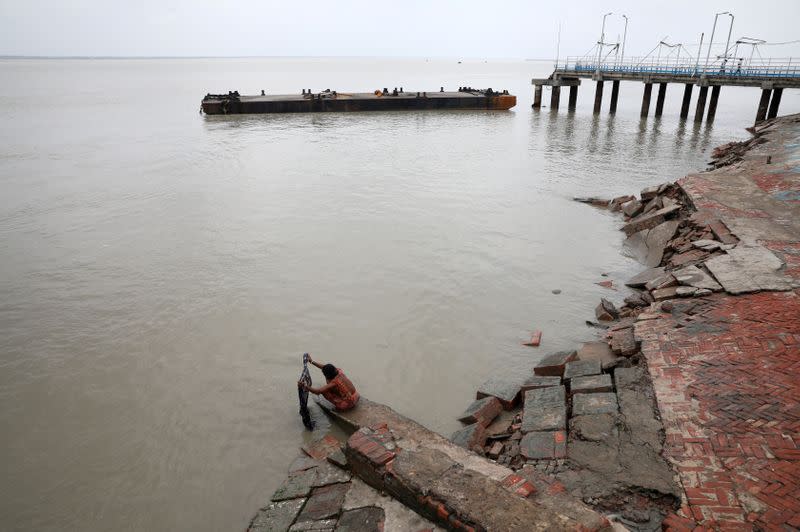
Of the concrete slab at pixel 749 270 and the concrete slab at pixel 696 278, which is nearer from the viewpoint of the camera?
the concrete slab at pixel 749 270

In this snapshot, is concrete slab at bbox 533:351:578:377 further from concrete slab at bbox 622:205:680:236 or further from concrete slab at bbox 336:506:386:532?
concrete slab at bbox 622:205:680:236

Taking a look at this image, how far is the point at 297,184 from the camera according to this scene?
1989cm

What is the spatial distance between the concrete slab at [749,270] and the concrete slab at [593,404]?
3482 mm

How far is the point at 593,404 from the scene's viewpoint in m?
5.95

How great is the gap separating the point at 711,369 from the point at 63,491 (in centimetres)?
812

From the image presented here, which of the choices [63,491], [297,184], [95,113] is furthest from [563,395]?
[95,113]

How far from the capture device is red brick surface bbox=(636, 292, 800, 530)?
419 centimetres

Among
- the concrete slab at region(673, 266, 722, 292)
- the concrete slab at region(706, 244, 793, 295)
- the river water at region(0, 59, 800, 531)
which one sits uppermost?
the concrete slab at region(706, 244, 793, 295)

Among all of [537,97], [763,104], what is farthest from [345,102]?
[763,104]

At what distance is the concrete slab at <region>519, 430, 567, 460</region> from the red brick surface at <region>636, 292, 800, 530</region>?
3.52ft

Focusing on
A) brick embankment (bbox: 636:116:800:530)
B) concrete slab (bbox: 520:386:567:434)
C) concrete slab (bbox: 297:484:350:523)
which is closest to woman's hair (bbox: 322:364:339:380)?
concrete slab (bbox: 297:484:350:523)

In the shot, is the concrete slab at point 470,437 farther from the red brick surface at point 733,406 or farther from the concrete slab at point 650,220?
the concrete slab at point 650,220

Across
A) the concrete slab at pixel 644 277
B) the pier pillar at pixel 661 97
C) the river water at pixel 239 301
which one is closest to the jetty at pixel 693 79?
the pier pillar at pixel 661 97

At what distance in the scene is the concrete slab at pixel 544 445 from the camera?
5395 millimetres
